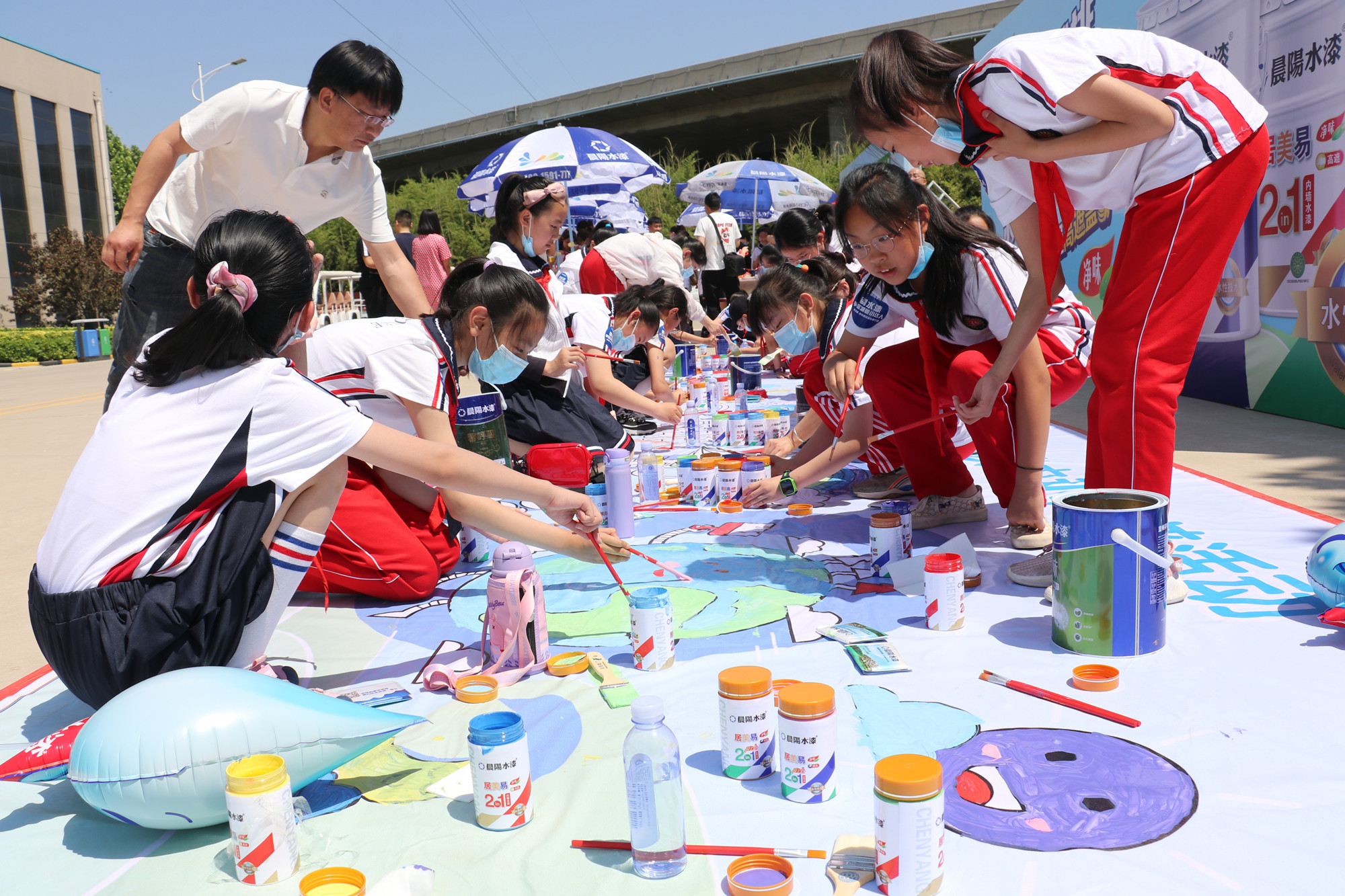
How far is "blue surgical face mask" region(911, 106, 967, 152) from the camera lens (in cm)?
278

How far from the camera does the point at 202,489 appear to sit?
1.99 m

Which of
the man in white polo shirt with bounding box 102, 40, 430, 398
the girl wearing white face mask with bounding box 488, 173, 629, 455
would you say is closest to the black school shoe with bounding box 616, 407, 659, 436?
the girl wearing white face mask with bounding box 488, 173, 629, 455

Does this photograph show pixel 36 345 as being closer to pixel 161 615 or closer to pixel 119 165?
pixel 161 615

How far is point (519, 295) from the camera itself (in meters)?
3.44

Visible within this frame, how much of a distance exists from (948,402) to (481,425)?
1.88 meters

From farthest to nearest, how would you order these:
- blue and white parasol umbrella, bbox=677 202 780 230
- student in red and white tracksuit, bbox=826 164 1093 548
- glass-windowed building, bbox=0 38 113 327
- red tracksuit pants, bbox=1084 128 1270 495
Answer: glass-windowed building, bbox=0 38 113 327 < blue and white parasol umbrella, bbox=677 202 780 230 < student in red and white tracksuit, bbox=826 164 1093 548 < red tracksuit pants, bbox=1084 128 1270 495

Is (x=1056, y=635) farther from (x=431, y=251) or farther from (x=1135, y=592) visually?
(x=431, y=251)

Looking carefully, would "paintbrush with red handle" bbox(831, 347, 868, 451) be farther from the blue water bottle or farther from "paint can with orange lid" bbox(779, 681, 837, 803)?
→ "paint can with orange lid" bbox(779, 681, 837, 803)

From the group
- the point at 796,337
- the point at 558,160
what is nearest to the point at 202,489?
the point at 796,337

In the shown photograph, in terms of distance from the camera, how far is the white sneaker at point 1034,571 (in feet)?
9.66

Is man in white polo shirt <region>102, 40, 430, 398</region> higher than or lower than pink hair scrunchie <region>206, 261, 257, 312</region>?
higher

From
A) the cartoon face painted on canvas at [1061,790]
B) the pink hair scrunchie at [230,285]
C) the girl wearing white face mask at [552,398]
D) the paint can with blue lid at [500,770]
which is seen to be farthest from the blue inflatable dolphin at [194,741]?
the girl wearing white face mask at [552,398]

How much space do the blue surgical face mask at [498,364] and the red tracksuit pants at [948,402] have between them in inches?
59.3

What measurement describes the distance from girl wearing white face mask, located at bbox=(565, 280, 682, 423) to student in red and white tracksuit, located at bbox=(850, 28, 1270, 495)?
8.21ft
